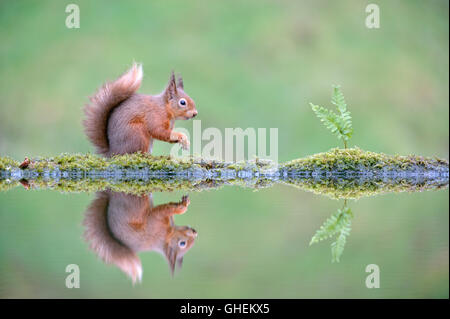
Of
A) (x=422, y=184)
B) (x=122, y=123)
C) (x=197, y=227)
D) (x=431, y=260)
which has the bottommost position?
(x=431, y=260)

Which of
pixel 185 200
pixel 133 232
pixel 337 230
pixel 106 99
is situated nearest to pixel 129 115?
pixel 106 99

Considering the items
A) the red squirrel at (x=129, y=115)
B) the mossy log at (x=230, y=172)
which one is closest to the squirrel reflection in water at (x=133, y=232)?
the mossy log at (x=230, y=172)

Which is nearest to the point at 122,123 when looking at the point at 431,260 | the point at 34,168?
the point at 34,168

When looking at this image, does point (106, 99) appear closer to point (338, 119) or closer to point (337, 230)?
point (338, 119)

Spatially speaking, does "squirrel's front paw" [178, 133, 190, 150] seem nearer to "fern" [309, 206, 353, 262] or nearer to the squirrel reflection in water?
the squirrel reflection in water

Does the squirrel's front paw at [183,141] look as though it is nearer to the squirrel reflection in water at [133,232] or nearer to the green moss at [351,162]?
the green moss at [351,162]

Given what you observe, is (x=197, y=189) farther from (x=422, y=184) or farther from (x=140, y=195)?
(x=422, y=184)
